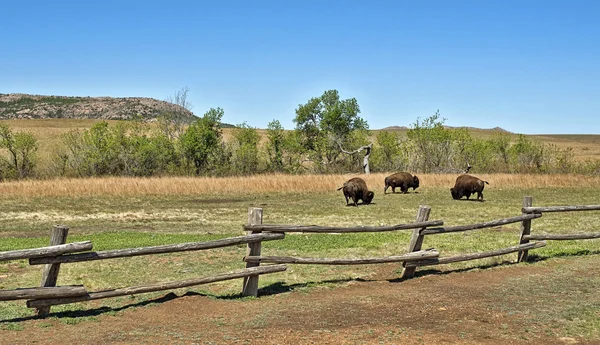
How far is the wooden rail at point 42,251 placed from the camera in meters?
8.27

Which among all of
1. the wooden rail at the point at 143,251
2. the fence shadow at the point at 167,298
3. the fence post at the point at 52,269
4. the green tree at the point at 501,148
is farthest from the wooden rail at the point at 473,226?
the green tree at the point at 501,148

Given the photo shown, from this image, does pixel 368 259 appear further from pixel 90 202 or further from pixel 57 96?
pixel 57 96

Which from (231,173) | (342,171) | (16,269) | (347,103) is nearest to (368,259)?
(16,269)

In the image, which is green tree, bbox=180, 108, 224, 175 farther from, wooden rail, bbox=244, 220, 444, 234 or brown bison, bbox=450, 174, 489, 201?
wooden rail, bbox=244, 220, 444, 234

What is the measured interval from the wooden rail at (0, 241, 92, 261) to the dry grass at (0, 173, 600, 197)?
24.6 meters

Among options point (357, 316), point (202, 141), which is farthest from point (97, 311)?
point (202, 141)

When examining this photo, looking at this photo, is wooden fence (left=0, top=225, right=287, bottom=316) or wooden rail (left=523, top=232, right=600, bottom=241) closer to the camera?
wooden fence (left=0, top=225, right=287, bottom=316)

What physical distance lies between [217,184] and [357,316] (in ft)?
89.2

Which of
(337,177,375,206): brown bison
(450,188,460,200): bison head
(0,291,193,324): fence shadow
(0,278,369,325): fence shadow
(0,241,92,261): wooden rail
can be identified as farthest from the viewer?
(450,188,460,200): bison head

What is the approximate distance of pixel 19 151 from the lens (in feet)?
154

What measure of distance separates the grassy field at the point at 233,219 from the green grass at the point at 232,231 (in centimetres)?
4

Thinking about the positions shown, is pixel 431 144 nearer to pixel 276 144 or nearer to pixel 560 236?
pixel 276 144

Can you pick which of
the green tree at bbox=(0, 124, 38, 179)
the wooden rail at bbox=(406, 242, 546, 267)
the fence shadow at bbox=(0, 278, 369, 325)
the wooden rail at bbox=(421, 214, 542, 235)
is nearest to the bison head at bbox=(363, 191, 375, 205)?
the wooden rail at bbox=(406, 242, 546, 267)

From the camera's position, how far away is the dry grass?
3222 cm
